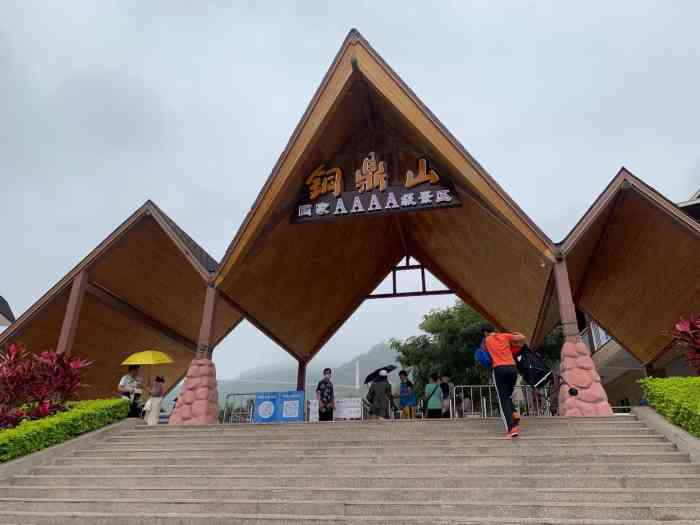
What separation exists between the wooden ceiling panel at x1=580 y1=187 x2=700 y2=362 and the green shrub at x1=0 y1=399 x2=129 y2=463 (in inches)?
434

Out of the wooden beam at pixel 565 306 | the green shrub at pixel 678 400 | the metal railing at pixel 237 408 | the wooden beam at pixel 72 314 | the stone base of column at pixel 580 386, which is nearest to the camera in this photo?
the green shrub at pixel 678 400

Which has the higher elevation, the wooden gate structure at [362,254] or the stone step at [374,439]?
the wooden gate structure at [362,254]

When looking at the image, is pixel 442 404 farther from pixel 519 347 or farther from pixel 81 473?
pixel 81 473

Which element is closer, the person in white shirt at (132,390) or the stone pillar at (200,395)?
the stone pillar at (200,395)

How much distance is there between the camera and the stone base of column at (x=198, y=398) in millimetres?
9926

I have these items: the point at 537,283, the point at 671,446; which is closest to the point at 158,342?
the point at 537,283

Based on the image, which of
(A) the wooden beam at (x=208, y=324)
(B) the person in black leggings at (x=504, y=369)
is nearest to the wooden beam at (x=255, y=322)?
(A) the wooden beam at (x=208, y=324)

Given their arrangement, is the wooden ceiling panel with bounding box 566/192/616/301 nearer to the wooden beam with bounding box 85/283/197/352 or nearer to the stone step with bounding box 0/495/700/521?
the stone step with bounding box 0/495/700/521

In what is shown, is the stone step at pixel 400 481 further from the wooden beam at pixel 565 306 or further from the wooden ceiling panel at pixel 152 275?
the wooden ceiling panel at pixel 152 275

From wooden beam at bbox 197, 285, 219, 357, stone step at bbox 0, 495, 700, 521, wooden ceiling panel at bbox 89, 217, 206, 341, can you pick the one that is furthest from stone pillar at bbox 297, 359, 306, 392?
stone step at bbox 0, 495, 700, 521

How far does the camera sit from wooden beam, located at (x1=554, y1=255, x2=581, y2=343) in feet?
30.7

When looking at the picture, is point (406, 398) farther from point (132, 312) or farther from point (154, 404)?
point (132, 312)

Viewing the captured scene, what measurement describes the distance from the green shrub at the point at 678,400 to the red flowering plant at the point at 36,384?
979cm

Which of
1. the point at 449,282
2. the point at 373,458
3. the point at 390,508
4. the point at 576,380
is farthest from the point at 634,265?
the point at 390,508
